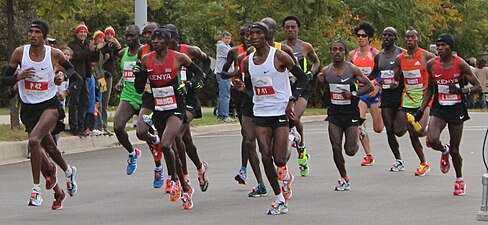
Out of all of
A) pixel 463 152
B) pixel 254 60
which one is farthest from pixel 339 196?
pixel 463 152

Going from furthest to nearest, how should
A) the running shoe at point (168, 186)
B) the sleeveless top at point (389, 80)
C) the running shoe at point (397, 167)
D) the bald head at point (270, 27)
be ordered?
the running shoe at point (397, 167), the sleeveless top at point (389, 80), the running shoe at point (168, 186), the bald head at point (270, 27)

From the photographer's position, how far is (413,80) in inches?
636

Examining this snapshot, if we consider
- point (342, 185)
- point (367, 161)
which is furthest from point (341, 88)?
point (367, 161)

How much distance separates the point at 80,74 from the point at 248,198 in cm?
779

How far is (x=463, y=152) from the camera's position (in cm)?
1977

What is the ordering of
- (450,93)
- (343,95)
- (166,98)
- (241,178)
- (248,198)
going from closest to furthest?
(166,98) → (248,198) → (450,93) → (241,178) → (343,95)

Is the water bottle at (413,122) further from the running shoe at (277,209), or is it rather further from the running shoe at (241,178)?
the running shoe at (277,209)

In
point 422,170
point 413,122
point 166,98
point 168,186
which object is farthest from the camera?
point 422,170

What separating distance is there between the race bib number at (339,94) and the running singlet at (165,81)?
2505mm

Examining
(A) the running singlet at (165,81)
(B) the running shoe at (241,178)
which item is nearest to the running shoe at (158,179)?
(B) the running shoe at (241,178)

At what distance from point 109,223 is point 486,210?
352 cm

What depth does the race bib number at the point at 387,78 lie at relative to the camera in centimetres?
1636

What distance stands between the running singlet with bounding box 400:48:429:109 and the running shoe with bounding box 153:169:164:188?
3596mm

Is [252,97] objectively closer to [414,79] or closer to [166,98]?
[166,98]
